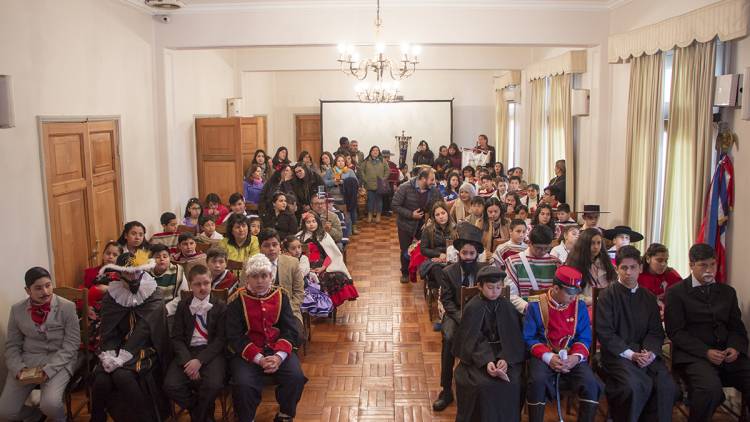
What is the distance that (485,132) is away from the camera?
619 inches

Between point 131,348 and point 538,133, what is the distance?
8.24 m

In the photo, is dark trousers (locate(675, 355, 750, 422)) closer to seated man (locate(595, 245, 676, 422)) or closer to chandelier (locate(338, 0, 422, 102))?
seated man (locate(595, 245, 676, 422))

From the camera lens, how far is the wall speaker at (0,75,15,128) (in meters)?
4.41

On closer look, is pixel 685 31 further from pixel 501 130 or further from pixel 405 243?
pixel 501 130

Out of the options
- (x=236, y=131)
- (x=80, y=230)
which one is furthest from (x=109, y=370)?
(x=236, y=131)

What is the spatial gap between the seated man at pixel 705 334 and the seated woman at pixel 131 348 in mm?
3510

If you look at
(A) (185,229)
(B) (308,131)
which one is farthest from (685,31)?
(B) (308,131)

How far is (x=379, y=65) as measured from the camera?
827 cm

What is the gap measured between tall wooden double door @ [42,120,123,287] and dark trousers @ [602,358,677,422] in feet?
14.8

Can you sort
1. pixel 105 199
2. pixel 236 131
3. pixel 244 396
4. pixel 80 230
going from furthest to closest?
1. pixel 236 131
2. pixel 105 199
3. pixel 80 230
4. pixel 244 396

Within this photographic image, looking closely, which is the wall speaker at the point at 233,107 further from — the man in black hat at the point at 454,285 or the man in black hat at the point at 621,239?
the man in black hat at the point at 621,239

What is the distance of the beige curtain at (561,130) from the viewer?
27.9 ft

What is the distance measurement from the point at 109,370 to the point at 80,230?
2.24 meters

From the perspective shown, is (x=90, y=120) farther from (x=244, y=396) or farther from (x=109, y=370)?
(x=244, y=396)
